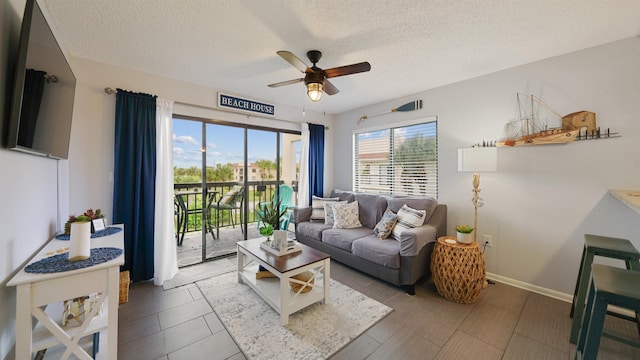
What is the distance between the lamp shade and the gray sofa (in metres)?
0.73

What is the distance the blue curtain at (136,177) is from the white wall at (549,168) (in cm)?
381

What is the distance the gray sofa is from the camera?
2467 mm

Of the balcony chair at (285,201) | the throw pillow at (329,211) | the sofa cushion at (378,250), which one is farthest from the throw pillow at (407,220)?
the balcony chair at (285,201)

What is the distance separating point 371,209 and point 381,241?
82cm

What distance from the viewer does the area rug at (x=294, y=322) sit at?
1696 millimetres

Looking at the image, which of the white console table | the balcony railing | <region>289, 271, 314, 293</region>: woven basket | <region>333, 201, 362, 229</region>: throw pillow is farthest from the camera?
<region>333, 201, 362, 229</region>: throw pillow

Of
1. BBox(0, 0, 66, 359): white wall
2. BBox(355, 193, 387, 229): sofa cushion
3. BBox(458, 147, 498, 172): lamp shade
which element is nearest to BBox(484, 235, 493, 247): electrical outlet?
BBox(458, 147, 498, 172): lamp shade

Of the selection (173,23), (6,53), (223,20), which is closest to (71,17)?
(173,23)

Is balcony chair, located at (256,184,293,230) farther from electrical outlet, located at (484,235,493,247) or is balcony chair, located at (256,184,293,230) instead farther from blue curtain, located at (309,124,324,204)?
electrical outlet, located at (484,235,493,247)

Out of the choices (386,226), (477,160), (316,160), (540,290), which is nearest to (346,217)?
(386,226)

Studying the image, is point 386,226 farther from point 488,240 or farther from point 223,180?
point 223,180

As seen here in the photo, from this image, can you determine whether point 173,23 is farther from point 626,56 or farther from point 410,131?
point 626,56

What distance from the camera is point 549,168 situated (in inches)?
94.9

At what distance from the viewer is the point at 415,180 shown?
3.58m
